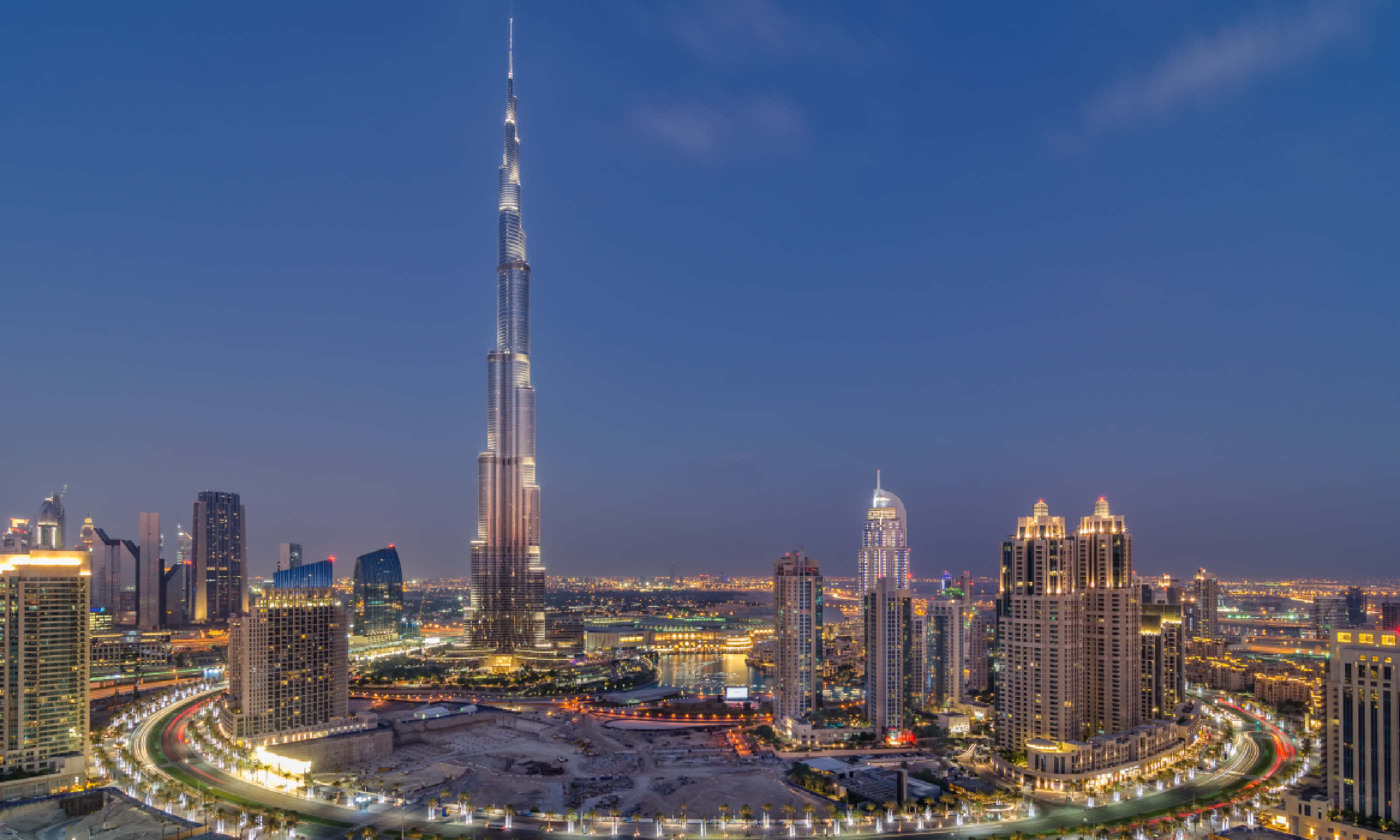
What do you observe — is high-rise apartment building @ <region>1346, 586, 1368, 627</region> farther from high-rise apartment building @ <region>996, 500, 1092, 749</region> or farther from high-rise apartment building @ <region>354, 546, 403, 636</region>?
high-rise apartment building @ <region>354, 546, 403, 636</region>

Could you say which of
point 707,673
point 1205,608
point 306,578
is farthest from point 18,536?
point 1205,608

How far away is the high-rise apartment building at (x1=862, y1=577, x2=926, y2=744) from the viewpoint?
58406 mm

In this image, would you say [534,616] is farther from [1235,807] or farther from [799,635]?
[1235,807]

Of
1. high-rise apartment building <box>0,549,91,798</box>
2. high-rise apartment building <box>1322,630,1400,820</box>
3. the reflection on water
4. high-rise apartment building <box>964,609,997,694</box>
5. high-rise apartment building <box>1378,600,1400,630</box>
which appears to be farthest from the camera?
the reflection on water

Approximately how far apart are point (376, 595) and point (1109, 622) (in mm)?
100542

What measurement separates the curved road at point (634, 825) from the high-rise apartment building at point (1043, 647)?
6.37 meters

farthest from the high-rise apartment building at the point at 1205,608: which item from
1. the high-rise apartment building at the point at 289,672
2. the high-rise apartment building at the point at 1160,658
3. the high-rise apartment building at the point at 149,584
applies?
the high-rise apartment building at the point at 149,584

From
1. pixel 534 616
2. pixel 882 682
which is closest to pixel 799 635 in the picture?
pixel 882 682

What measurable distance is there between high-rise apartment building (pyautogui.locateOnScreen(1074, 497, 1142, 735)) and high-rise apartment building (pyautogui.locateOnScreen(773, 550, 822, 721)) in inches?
671

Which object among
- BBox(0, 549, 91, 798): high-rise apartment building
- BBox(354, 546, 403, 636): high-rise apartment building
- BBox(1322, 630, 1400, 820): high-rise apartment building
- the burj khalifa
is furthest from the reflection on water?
BBox(1322, 630, 1400, 820): high-rise apartment building

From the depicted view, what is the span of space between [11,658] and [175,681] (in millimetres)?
44832

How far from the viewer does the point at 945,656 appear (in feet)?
224

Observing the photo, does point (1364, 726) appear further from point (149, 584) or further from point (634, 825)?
point (149, 584)

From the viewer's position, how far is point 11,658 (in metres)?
44.9
